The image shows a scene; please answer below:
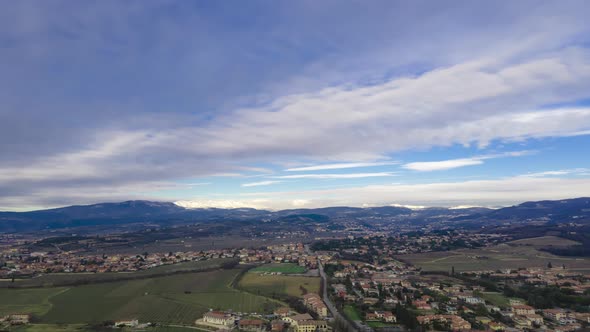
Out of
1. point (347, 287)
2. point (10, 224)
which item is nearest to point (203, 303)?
point (347, 287)

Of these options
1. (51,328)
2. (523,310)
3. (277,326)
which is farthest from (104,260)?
(523,310)

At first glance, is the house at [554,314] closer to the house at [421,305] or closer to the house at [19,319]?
the house at [421,305]

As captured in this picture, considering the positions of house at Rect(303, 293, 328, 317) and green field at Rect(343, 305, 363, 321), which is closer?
green field at Rect(343, 305, 363, 321)

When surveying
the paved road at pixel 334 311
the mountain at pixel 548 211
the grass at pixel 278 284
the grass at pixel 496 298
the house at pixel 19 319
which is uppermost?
the mountain at pixel 548 211

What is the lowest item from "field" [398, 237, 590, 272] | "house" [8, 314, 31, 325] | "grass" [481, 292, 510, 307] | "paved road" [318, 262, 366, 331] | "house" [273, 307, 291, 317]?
"field" [398, 237, 590, 272]

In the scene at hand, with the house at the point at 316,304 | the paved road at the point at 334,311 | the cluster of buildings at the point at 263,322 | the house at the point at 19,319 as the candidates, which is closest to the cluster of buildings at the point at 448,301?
the paved road at the point at 334,311

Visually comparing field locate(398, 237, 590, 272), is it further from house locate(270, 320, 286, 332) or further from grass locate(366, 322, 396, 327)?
house locate(270, 320, 286, 332)

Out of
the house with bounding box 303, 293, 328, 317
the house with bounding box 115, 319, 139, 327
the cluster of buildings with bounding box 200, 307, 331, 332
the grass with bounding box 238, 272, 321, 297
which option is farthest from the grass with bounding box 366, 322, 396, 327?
the house with bounding box 115, 319, 139, 327
